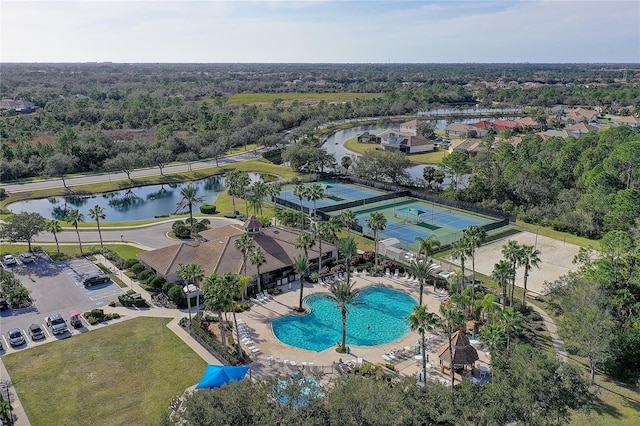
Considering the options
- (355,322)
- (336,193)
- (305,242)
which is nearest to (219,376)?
(355,322)

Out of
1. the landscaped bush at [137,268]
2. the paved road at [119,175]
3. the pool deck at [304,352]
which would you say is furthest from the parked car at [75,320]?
the paved road at [119,175]

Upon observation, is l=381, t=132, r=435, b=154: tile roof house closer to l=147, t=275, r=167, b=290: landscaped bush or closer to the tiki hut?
l=147, t=275, r=167, b=290: landscaped bush

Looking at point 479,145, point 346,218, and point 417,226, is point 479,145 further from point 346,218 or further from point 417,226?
point 346,218

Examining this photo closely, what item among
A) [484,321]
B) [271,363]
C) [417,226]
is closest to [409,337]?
[484,321]

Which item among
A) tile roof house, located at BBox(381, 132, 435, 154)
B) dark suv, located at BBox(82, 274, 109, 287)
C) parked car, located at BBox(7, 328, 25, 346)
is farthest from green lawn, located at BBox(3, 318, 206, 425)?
tile roof house, located at BBox(381, 132, 435, 154)

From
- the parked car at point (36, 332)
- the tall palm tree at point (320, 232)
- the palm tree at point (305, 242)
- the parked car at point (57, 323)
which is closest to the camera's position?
the parked car at point (36, 332)

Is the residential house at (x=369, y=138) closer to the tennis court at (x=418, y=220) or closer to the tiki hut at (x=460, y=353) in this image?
the tennis court at (x=418, y=220)
